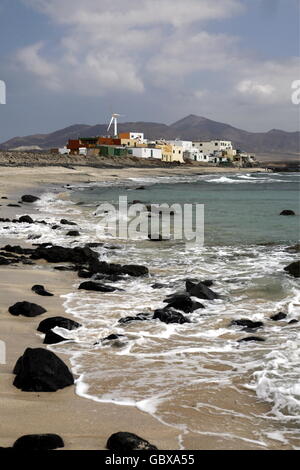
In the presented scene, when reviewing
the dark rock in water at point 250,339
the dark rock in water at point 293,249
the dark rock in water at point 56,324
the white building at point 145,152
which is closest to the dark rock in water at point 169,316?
→ the dark rock in water at point 250,339

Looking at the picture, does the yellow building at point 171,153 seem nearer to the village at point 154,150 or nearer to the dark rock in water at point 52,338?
the village at point 154,150

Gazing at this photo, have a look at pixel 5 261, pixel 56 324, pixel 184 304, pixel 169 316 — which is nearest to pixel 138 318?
pixel 169 316

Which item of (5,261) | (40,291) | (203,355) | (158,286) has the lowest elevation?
(203,355)

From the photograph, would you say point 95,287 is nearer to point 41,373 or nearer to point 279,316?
point 279,316

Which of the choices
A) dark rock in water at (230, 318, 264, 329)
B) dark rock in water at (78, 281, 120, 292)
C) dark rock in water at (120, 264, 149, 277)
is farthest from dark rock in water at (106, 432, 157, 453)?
dark rock in water at (120, 264, 149, 277)

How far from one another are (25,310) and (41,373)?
230cm

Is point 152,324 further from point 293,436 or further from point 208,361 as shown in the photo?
point 293,436

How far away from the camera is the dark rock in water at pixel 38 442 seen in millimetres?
3377

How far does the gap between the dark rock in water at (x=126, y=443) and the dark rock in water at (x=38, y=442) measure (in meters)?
0.35

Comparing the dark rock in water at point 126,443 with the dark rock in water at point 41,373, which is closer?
the dark rock in water at point 126,443

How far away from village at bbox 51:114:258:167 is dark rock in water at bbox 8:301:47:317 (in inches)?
2919

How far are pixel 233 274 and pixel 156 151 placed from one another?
8719 cm

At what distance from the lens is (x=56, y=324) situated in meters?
6.16

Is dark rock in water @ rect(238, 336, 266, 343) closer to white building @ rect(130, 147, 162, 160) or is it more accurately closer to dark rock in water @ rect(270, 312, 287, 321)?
dark rock in water @ rect(270, 312, 287, 321)
